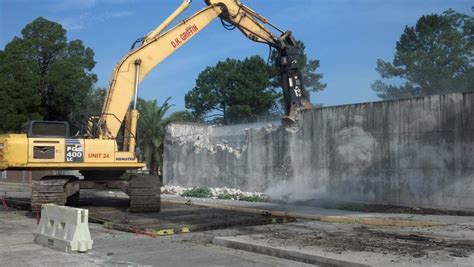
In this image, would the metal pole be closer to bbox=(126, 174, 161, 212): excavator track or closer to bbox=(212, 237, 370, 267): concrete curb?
bbox=(126, 174, 161, 212): excavator track

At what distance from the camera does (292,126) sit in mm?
22047

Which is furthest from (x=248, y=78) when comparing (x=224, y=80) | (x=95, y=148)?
(x=95, y=148)

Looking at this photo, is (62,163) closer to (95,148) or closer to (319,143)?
(95,148)

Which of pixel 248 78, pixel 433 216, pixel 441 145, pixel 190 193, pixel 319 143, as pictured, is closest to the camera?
pixel 433 216

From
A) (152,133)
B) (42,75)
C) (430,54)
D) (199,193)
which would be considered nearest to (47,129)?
(199,193)

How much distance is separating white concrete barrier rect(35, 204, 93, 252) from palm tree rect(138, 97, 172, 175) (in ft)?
83.1

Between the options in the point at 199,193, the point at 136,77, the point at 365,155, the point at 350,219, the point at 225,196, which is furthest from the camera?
the point at 199,193

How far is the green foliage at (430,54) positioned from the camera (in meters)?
31.2

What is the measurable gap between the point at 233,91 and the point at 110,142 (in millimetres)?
50207

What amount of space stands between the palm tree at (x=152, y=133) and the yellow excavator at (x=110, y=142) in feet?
55.8

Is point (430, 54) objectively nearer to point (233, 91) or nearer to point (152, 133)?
point (152, 133)

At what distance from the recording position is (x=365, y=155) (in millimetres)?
19047

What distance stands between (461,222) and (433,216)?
1430mm


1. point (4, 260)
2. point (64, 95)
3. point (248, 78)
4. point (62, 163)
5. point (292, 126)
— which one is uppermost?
point (248, 78)
